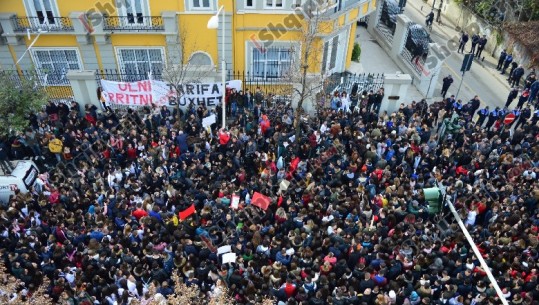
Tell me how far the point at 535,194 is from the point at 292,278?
27.0 ft

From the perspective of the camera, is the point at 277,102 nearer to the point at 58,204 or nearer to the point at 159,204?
the point at 159,204

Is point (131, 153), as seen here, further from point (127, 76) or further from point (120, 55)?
point (120, 55)

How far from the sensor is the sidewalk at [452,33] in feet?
86.4

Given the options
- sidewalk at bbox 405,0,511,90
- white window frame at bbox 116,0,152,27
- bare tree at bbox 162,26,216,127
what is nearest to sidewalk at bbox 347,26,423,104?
sidewalk at bbox 405,0,511,90

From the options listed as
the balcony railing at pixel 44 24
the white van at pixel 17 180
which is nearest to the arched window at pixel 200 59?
the balcony railing at pixel 44 24

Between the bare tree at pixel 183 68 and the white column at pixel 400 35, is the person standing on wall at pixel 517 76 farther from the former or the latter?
the bare tree at pixel 183 68

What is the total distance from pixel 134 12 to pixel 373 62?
1421 centimetres

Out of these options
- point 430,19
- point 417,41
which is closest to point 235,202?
point 417,41

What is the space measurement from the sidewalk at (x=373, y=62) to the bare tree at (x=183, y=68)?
26.9 ft

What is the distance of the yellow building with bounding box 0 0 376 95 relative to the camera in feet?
64.1

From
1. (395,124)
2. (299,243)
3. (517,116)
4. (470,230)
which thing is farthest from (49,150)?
(517,116)

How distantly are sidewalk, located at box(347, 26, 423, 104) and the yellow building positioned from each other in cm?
468

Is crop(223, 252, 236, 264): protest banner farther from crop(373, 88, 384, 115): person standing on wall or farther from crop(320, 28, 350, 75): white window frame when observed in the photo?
crop(320, 28, 350, 75): white window frame

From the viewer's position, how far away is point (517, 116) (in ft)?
62.2
